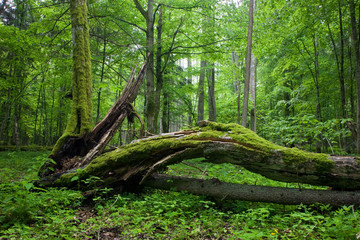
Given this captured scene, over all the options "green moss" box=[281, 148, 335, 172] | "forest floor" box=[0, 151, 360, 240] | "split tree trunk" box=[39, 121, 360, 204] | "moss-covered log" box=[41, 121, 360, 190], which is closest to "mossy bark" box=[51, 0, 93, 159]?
"split tree trunk" box=[39, 121, 360, 204]

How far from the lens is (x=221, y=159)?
416 centimetres

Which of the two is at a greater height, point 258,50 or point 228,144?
point 258,50

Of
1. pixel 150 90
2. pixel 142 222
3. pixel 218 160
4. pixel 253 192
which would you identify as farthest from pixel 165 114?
pixel 142 222

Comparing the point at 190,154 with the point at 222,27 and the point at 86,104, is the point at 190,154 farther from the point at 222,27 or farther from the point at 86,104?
the point at 222,27

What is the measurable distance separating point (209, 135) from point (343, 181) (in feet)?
8.11

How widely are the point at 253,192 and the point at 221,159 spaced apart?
839 mm

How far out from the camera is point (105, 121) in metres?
5.87

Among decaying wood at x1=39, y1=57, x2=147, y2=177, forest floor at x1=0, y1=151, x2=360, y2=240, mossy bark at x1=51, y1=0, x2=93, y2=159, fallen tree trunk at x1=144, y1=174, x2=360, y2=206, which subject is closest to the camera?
forest floor at x1=0, y1=151, x2=360, y2=240

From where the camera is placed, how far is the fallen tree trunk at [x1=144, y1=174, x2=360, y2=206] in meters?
3.61

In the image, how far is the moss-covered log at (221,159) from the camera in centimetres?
367

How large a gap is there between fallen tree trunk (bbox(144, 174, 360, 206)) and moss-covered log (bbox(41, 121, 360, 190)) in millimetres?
198

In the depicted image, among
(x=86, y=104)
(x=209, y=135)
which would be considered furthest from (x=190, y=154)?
(x=86, y=104)

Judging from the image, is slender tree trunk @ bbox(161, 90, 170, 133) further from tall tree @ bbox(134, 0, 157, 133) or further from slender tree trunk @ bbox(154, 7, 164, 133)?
tall tree @ bbox(134, 0, 157, 133)

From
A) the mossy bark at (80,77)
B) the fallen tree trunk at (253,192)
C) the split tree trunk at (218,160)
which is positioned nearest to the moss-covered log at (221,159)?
the split tree trunk at (218,160)
